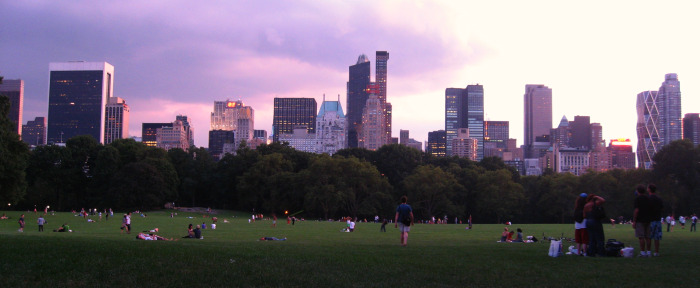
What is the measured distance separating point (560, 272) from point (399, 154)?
86.1 metres

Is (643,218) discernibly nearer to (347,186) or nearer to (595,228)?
(595,228)

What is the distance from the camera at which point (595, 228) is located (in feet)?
47.1

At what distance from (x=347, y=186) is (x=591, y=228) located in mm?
65185

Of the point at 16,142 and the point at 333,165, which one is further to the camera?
the point at 333,165

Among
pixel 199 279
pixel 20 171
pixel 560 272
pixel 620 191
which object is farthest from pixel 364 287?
pixel 620 191

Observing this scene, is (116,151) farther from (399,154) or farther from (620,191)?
(620,191)

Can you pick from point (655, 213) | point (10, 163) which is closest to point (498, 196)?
point (10, 163)

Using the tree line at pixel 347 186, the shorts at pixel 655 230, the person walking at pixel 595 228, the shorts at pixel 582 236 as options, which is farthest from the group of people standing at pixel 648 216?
the tree line at pixel 347 186

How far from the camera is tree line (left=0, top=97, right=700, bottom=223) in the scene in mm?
76500

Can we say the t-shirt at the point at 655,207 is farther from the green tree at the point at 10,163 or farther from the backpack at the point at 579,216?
the green tree at the point at 10,163

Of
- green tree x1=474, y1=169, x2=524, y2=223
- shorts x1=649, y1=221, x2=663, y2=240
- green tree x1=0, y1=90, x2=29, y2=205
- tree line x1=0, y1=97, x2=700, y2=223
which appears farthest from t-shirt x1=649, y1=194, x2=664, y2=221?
green tree x1=474, y1=169, x2=524, y2=223

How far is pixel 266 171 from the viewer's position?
87.6m

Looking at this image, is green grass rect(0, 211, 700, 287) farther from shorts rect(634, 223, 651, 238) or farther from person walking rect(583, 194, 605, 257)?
person walking rect(583, 194, 605, 257)

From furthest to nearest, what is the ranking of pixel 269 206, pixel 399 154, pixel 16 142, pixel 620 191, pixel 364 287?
pixel 399 154
pixel 269 206
pixel 620 191
pixel 16 142
pixel 364 287
